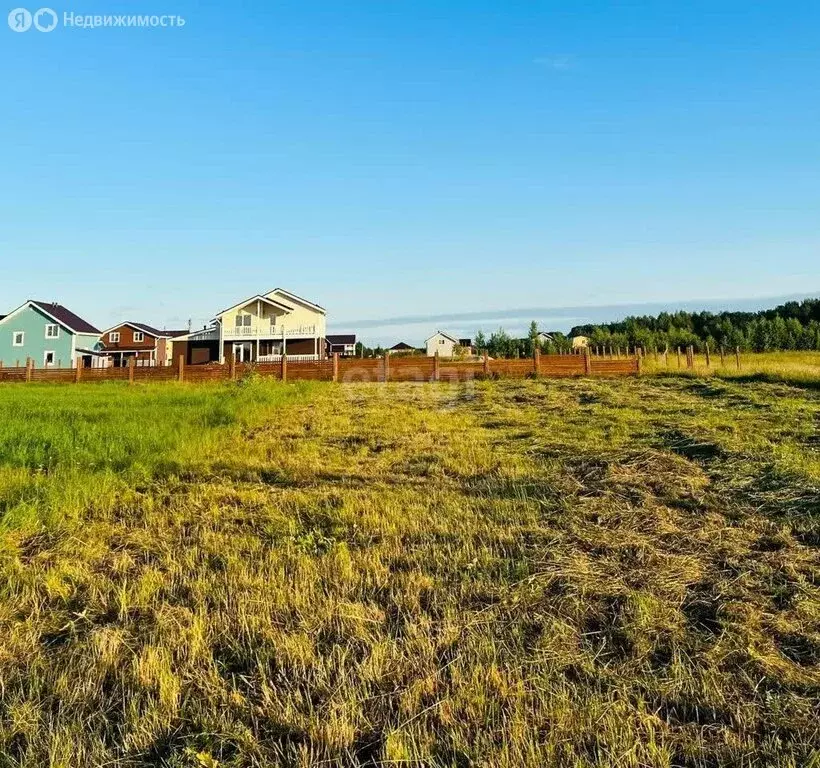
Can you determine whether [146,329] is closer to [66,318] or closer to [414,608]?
[66,318]

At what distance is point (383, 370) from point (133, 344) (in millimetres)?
30842

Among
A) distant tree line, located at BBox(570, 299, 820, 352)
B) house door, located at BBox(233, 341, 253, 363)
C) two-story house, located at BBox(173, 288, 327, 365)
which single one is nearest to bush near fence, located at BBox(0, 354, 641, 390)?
two-story house, located at BBox(173, 288, 327, 365)

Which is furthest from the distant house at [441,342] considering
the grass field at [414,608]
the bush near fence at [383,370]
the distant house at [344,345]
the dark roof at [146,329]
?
the grass field at [414,608]

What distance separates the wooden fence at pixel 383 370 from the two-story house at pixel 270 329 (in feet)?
44.3

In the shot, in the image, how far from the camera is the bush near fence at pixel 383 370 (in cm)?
2153

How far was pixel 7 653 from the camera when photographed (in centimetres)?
302

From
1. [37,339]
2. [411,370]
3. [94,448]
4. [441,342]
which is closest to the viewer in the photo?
[94,448]

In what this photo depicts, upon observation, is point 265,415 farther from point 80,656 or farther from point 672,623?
point 672,623

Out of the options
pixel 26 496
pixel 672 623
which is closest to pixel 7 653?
pixel 26 496

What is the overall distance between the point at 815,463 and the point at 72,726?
22.7 ft

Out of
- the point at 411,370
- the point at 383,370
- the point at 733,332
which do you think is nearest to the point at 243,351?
the point at 383,370

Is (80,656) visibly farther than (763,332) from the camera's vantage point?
No

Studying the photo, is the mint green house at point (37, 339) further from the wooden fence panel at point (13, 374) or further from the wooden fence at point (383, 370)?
the wooden fence at point (383, 370)

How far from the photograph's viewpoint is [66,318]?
42406mm
